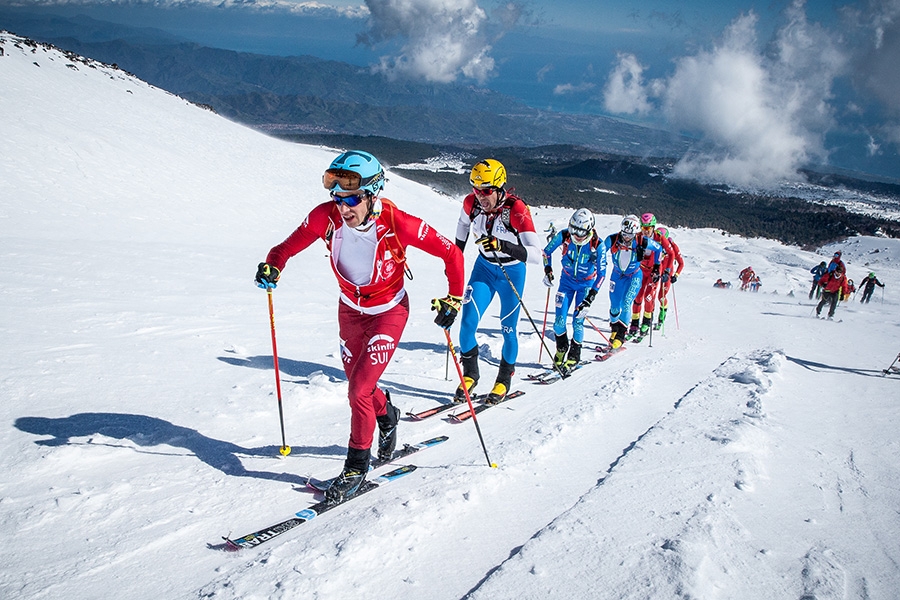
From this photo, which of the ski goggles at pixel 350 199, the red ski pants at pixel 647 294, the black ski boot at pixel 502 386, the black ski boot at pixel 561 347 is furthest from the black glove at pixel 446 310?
the red ski pants at pixel 647 294

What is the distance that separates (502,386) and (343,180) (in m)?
3.90

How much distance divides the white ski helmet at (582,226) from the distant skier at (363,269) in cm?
435

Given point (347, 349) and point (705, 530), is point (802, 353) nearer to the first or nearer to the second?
point (705, 530)

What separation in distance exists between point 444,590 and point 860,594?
2502mm

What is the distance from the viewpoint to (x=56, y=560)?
314 cm

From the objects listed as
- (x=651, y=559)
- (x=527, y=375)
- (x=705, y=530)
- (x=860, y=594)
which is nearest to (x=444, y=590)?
(x=651, y=559)

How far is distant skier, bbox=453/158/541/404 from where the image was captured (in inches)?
255

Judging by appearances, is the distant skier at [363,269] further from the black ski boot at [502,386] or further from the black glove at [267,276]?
the black ski boot at [502,386]

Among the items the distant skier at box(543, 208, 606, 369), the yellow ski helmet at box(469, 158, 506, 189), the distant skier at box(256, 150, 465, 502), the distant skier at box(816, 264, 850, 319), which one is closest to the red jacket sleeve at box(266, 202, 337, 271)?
the distant skier at box(256, 150, 465, 502)

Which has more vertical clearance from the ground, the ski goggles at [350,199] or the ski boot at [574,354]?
the ski goggles at [350,199]

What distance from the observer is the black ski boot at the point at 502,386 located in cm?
666

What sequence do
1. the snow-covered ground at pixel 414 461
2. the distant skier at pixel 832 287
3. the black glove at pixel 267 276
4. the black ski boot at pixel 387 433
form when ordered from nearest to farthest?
the snow-covered ground at pixel 414 461 → the black glove at pixel 267 276 → the black ski boot at pixel 387 433 → the distant skier at pixel 832 287

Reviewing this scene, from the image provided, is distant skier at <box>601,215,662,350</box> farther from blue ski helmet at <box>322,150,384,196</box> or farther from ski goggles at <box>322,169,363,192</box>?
ski goggles at <box>322,169,363,192</box>

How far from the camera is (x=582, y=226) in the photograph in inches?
331
